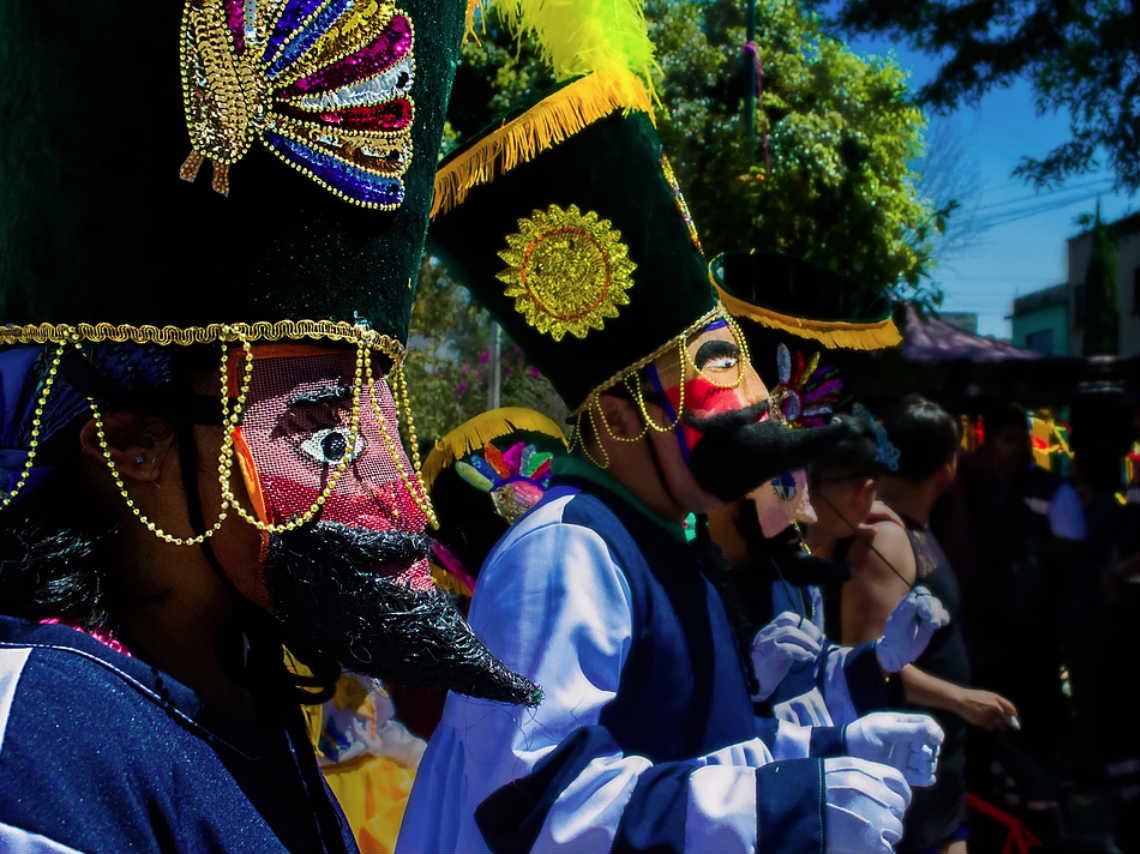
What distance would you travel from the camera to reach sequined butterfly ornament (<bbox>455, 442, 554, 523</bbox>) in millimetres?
2973

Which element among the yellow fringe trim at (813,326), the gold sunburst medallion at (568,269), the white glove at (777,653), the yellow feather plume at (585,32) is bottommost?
the white glove at (777,653)

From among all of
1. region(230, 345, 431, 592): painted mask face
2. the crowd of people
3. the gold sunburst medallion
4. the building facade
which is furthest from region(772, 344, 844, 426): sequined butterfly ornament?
the building facade

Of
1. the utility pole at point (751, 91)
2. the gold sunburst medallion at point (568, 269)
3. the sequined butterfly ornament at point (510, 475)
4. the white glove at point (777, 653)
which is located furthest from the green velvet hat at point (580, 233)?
the utility pole at point (751, 91)

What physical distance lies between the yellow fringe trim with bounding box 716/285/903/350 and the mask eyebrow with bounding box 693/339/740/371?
3.14 feet

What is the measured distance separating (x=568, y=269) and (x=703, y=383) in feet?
1.28

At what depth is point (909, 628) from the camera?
2754 millimetres

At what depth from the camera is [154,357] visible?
1.11 metres

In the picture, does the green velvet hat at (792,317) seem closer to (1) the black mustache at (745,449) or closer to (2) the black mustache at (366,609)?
(1) the black mustache at (745,449)

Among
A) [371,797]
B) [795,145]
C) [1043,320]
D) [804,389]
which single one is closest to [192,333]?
[371,797]

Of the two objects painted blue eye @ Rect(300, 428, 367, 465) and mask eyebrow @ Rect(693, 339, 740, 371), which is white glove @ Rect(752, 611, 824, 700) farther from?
painted blue eye @ Rect(300, 428, 367, 465)

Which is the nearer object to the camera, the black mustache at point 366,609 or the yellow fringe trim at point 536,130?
the black mustache at point 366,609

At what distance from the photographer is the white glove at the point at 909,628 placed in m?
2.69

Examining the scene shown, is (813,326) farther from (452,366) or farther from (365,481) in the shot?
(365,481)

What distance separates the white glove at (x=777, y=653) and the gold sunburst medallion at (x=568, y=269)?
945 millimetres
